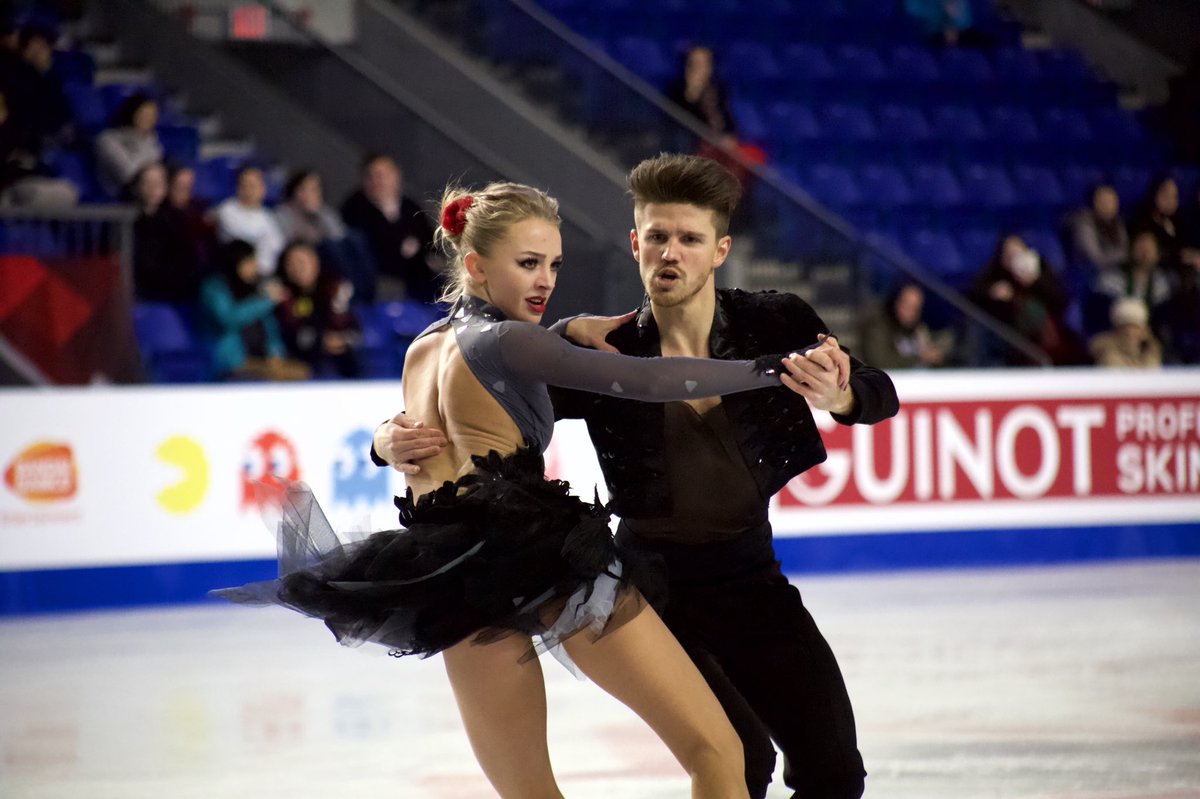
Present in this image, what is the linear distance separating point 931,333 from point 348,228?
338 cm

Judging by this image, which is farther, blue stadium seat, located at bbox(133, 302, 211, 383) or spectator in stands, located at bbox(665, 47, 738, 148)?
spectator in stands, located at bbox(665, 47, 738, 148)

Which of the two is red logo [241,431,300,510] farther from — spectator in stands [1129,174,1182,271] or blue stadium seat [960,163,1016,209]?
blue stadium seat [960,163,1016,209]

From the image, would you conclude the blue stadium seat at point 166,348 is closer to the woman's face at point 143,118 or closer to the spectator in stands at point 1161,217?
the woman's face at point 143,118

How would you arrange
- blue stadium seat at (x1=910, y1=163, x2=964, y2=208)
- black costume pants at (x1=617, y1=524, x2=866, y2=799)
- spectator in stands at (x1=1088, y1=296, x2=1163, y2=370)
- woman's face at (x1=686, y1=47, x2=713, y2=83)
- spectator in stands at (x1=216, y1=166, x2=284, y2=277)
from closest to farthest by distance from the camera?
1. black costume pants at (x1=617, y1=524, x2=866, y2=799)
2. spectator in stands at (x1=216, y1=166, x2=284, y2=277)
3. spectator in stands at (x1=1088, y1=296, x2=1163, y2=370)
4. woman's face at (x1=686, y1=47, x2=713, y2=83)
5. blue stadium seat at (x1=910, y1=163, x2=964, y2=208)

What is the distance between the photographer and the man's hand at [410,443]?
9.95 feet

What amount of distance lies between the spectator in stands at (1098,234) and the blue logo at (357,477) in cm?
571

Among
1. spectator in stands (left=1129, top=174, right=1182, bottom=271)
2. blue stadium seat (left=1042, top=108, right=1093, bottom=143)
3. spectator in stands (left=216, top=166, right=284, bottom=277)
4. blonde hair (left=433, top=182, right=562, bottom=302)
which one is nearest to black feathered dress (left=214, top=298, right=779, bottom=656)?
blonde hair (left=433, top=182, right=562, bottom=302)

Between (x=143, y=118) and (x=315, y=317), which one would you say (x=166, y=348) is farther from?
(x=143, y=118)

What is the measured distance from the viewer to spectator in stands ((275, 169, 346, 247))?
31.1 ft

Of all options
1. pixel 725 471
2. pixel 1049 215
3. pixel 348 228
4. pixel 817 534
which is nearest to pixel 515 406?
pixel 725 471

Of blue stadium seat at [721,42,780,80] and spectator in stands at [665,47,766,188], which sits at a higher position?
blue stadium seat at [721,42,780,80]

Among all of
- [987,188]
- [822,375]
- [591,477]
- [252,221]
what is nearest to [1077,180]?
[987,188]

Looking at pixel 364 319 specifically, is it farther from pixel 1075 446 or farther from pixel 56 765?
pixel 56 765

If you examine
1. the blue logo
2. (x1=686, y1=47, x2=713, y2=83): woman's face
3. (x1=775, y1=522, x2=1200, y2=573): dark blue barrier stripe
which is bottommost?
(x1=775, y1=522, x2=1200, y2=573): dark blue barrier stripe
